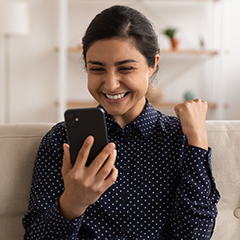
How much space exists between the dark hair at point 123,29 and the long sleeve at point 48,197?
290mm

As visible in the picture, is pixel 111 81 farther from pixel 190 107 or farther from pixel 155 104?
pixel 155 104

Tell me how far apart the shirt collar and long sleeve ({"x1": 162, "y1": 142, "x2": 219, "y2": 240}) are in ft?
0.45

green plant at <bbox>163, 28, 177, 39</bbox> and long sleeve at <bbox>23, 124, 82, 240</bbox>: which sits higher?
green plant at <bbox>163, 28, 177, 39</bbox>

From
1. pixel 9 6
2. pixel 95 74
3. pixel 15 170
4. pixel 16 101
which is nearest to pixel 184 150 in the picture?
pixel 95 74

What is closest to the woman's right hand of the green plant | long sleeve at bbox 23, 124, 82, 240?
long sleeve at bbox 23, 124, 82, 240

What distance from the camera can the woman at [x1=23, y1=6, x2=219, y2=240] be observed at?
105cm

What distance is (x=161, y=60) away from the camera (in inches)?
159

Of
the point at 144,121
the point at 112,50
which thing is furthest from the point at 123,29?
the point at 144,121

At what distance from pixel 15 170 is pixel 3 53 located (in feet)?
10.1

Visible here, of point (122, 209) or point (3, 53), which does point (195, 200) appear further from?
point (3, 53)

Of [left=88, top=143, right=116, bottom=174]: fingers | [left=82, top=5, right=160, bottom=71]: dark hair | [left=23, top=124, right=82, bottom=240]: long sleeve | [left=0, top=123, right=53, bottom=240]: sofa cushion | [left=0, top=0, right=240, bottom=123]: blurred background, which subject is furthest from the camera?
[left=0, top=0, right=240, bottom=123]: blurred background

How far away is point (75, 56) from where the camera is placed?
13.5ft

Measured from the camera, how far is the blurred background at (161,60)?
4051mm

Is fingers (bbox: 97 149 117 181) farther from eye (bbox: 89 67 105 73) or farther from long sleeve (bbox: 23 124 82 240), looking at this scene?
eye (bbox: 89 67 105 73)
